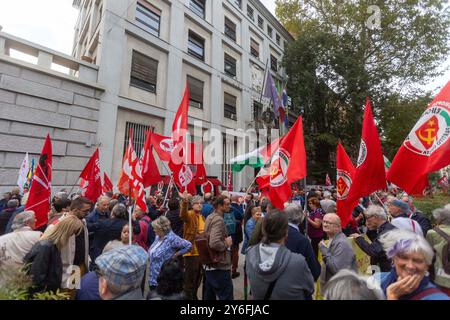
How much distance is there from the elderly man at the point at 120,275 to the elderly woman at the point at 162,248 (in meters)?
1.29

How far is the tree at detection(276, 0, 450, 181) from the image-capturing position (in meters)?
18.0

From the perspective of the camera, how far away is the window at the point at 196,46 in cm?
1441

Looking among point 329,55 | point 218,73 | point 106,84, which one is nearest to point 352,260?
point 106,84

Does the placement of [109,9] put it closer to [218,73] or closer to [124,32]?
[124,32]

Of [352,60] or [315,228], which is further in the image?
[352,60]

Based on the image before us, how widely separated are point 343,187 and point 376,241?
5.13 ft

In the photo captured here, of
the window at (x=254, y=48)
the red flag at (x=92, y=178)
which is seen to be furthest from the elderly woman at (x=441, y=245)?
the window at (x=254, y=48)

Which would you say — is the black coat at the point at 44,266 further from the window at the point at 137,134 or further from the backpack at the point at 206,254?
the window at the point at 137,134

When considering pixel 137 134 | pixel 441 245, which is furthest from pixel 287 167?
pixel 137 134

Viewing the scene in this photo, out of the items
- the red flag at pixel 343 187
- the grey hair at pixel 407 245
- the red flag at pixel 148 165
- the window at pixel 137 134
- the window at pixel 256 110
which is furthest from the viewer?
the window at pixel 256 110

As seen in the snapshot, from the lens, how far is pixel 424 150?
2719 millimetres

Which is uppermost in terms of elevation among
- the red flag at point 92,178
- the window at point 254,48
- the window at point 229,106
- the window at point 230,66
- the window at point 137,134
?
the window at point 254,48

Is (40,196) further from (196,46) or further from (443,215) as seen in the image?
(196,46)
